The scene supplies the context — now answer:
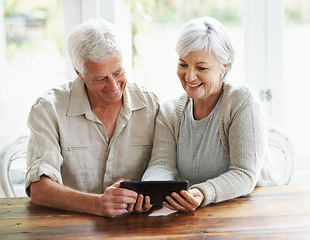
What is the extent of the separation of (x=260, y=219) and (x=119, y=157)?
800mm

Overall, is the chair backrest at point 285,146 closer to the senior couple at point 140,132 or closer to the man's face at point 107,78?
the senior couple at point 140,132

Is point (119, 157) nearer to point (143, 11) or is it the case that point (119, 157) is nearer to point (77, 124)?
point (77, 124)

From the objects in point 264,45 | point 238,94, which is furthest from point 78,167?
point 264,45

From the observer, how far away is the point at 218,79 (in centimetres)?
211

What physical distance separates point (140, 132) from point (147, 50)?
2.74 ft

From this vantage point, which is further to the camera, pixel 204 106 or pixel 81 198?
pixel 204 106

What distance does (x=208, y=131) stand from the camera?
2.18 m

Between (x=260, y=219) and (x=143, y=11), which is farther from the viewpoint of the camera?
(x=143, y=11)

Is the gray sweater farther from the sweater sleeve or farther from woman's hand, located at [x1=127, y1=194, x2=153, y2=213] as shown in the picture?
woman's hand, located at [x1=127, y1=194, x2=153, y2=213]

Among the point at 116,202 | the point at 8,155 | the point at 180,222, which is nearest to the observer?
the point at 180,222

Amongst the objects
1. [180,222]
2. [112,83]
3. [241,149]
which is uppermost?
[112,83]

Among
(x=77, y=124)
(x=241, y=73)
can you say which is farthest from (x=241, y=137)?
(x=241, y=73)

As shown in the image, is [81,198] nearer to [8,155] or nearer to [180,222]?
[180,222]

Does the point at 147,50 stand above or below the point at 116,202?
above
